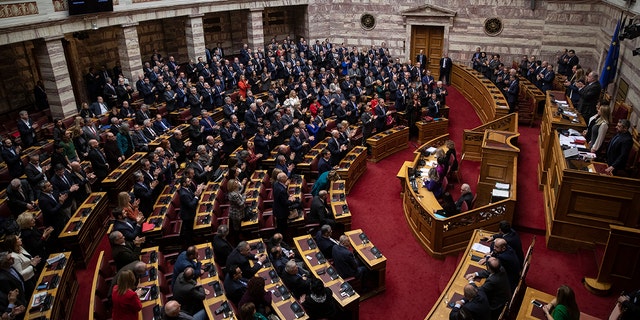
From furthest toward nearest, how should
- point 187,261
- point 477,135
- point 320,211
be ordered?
1. point 477,135
2. point 320,211
3. point 187,261

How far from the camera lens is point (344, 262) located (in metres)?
8.11

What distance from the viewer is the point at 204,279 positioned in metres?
7.75

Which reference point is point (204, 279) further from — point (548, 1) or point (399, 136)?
point (548, 1)

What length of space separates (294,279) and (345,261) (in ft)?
3.63

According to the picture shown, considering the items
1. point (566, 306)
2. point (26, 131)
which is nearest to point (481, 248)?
point (566, 306)

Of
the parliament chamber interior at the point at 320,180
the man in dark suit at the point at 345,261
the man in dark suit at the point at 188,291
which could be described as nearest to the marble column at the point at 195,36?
the parliament chamber interior at the point at 320,180

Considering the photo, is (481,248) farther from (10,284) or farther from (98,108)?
(98,108)

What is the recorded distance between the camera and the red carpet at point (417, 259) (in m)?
8.06

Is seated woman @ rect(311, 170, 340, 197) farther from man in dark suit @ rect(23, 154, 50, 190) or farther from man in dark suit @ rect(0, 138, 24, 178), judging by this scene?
man in dark suit @ rect(0, 138, 24, 178)

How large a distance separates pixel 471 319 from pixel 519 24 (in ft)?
58.7

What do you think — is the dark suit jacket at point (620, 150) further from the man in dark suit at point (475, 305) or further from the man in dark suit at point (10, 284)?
the man in dark suit at point (10, 284)

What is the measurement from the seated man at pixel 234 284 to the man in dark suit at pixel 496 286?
3.68m

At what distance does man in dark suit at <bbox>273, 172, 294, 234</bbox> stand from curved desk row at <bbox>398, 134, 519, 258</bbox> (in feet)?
9.46

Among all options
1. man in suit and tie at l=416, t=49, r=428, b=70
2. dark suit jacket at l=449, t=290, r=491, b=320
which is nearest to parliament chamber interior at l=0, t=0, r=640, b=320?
dark suit jacket at l=449, t=290, r=491, b=320
